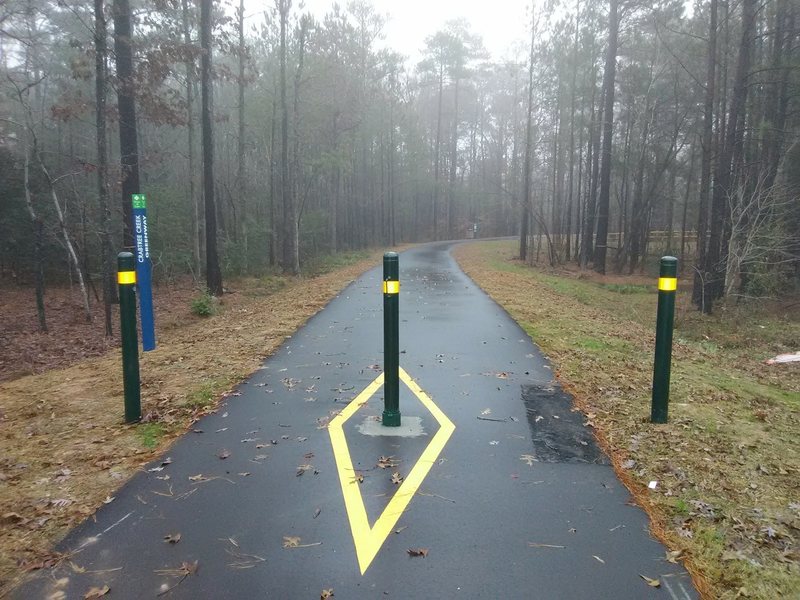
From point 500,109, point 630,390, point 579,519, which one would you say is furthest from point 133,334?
point 500,109

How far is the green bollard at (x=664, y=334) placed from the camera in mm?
4625

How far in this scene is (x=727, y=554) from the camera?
2.98 m

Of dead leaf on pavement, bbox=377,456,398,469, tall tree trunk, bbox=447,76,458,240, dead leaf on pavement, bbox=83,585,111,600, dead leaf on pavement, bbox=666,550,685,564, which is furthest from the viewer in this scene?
tall tree trunk, bbox=447,76,458,240

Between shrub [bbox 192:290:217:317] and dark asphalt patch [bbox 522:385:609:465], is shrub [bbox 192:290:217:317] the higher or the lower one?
the lower one

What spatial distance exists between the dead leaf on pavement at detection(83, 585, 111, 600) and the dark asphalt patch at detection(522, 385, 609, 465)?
2979mm

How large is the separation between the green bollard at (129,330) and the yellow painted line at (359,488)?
185 centimetres

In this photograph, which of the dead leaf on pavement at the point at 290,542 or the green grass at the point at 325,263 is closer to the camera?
the dead leaf on pavement at the point at 290,542

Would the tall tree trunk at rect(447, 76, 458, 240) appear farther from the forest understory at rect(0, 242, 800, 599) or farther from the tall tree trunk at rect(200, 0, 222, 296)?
the forest understory at rect(0, 242, 800, 599)

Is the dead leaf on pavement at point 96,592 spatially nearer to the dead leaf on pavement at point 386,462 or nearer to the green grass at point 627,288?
the dead leaf on pavement at point 386,462

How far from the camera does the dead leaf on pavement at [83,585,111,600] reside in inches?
104

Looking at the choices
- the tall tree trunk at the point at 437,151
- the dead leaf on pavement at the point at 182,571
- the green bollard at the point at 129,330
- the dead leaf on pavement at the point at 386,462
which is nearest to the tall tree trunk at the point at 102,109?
the green bollard at the point at 129,330

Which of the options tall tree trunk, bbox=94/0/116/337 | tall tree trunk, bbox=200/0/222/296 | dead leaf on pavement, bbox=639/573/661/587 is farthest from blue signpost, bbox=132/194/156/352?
tall tree trunk, bbox=200/0/222/296

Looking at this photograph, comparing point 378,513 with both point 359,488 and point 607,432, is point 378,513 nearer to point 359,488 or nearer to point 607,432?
point 359,488

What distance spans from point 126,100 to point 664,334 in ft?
44.3
